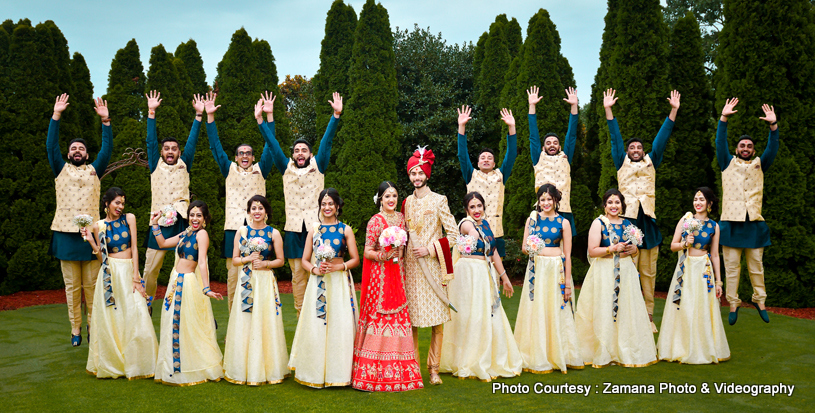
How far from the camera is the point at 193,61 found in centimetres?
1277

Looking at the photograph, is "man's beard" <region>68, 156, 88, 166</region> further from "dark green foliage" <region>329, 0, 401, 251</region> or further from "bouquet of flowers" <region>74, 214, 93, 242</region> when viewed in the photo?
"dark green foliage" <region>329, 0, 401, 251</region>

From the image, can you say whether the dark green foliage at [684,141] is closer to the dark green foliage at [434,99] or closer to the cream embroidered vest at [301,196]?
the dark green foliage at [434,99]

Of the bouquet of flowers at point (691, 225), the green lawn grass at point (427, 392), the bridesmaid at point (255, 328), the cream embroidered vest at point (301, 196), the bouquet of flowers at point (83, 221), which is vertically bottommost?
the green lawn grass at point (427, 392)

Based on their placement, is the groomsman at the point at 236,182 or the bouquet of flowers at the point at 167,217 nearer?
the bouquet of flowers at the point at 167,217

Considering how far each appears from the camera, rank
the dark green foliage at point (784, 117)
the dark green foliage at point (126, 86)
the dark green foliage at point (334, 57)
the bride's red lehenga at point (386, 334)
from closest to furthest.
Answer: the bride's red lehenga at point (386, 334), the dark green foliage at point (784, 117), the dark green foliage at point (126, 86), the dark green foliage at point (334, 57)

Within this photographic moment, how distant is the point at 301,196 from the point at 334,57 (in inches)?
259

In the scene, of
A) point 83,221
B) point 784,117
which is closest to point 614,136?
point 784,117

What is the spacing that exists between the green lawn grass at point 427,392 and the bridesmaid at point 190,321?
5.4 inches

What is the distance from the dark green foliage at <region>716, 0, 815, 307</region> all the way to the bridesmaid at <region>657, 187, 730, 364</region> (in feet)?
10.9

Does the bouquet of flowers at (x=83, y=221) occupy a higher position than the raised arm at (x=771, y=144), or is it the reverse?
the raised arm at (x=771, y=144)

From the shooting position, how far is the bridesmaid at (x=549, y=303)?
17.0 feet

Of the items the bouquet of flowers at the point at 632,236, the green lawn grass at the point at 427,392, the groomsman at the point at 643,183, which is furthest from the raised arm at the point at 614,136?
the green lawn grass at the point at 427,392

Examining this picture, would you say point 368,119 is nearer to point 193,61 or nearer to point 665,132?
point 193,61

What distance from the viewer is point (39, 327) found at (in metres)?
7.35
